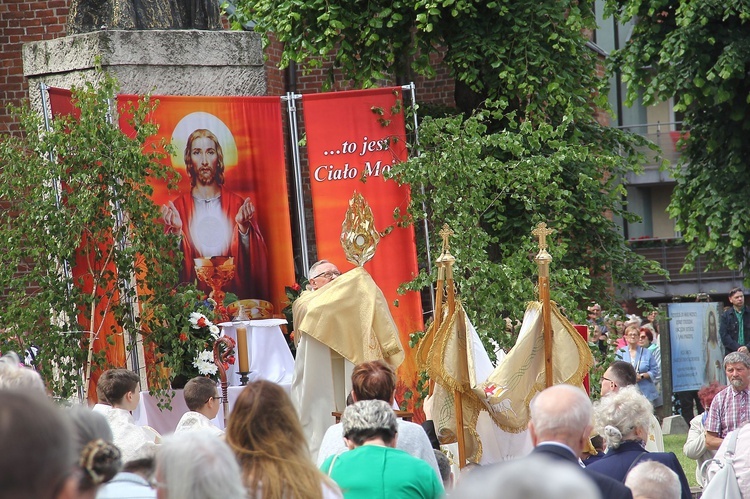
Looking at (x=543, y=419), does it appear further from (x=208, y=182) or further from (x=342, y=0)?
(x=342, y=0)

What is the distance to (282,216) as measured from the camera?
1150 centimetres

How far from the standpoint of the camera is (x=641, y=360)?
50.1 ft

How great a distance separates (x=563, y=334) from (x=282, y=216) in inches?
172

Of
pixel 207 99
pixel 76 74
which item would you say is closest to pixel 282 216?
pixel 207 99

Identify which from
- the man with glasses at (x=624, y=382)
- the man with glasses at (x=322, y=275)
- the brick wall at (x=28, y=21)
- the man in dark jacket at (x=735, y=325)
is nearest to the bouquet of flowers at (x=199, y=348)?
the man with glasses at (x=322, y=275)

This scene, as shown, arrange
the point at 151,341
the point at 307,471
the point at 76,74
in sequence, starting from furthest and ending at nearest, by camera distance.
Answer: the point at 76,74 < the point at 151,341 < the point at 307,471

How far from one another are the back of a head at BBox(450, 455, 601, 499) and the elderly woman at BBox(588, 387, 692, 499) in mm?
3486

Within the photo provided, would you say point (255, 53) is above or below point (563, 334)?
above

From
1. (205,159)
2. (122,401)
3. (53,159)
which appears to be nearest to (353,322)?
(53,159)

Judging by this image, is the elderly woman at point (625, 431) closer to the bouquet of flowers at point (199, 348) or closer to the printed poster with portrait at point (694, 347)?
the bouquet of flowers at point (199, 348)

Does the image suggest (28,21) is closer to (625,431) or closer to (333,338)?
(333,338)

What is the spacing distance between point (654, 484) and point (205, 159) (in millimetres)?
7193

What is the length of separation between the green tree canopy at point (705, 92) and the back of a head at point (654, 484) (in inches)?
442

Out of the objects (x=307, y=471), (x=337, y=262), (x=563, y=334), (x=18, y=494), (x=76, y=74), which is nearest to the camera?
(x=18, y=494)
